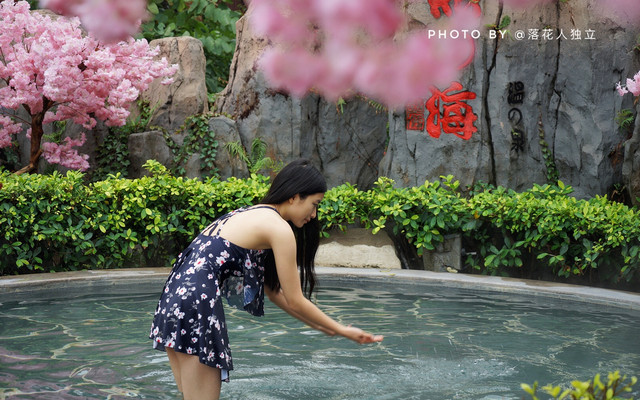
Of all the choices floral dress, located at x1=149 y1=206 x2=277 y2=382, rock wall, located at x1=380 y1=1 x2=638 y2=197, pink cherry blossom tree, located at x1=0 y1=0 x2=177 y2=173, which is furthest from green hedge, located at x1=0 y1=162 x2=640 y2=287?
floral dress, located at x1=149 y1=206 x2=277 y2=382

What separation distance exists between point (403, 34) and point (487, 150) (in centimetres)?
197

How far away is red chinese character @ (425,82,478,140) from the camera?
10.3 m

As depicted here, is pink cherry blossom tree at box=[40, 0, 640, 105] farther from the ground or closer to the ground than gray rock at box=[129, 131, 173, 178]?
closer to the ground

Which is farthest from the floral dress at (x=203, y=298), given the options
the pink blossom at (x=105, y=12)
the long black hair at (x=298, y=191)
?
the pink blossom at (x=105, y=12)

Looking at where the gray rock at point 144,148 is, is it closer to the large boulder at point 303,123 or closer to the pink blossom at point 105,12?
the large boulder at point 303,123

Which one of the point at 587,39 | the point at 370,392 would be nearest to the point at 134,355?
the point at 370,392

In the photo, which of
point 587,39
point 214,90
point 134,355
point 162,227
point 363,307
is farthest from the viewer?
point 214,90

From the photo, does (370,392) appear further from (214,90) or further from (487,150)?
(214,90)

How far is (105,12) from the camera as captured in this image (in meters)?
1.96

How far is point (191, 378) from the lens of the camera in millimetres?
3297

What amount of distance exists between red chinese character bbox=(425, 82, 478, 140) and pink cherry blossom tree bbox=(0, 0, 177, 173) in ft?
12.3

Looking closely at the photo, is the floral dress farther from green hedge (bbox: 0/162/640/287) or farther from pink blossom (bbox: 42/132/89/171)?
pink blossom (bbox: 42/132/89/171)

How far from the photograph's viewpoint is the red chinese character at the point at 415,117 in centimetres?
1040

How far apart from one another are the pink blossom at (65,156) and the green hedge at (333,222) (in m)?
1.83
